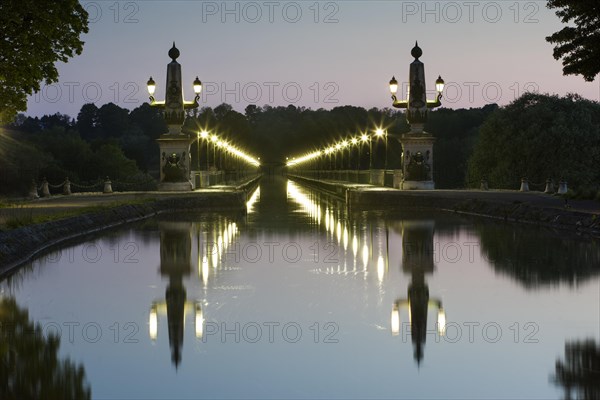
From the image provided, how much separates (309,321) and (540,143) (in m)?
75.3

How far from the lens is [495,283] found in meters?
15.0

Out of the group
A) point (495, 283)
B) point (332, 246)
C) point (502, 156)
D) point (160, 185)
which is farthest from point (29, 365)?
point (502, 156)

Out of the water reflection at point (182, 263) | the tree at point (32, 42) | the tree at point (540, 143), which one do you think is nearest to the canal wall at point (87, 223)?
the water reflection at point (182, 263)

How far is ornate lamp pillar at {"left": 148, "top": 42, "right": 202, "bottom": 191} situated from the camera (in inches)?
1972

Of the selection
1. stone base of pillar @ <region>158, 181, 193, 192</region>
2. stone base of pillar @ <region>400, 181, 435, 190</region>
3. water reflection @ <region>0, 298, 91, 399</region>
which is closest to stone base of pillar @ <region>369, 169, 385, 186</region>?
stone base of pillar @ <region>400, 181, 435, 190</region>

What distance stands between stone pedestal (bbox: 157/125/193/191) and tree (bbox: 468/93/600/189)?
40.3 meters

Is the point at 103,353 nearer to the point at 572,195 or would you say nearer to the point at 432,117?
the point at 572,195

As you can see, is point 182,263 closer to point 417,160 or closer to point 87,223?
point 87,223

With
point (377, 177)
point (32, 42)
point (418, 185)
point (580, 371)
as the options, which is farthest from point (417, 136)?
point (580, 371)

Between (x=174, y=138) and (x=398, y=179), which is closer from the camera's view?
(x=174, y=138)

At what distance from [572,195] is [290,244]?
19756 mm

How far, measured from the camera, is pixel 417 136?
51281mm

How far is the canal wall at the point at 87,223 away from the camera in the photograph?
18.6 meters

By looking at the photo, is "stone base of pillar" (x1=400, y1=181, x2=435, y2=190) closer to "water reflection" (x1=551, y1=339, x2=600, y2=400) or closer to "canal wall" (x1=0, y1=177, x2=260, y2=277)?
"canal wall" (x1=0, y1=177, x2=260, y2=277)
